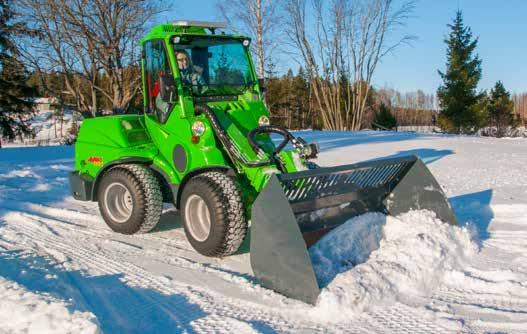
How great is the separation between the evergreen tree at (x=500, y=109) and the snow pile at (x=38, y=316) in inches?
1225

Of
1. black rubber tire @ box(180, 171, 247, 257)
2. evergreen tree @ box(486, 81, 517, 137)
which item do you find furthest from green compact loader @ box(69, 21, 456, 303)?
evergreen tree @ box(486, 81, 517, 137)

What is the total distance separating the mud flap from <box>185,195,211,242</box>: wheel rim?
103 cm

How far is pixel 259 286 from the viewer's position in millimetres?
3949

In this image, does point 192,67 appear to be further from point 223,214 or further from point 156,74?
point 223,214

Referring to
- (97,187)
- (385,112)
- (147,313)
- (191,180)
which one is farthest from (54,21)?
(385,112)

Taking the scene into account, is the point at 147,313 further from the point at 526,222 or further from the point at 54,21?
the point at 54,21

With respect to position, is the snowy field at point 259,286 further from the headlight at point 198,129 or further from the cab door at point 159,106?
the headlight at point 198,129

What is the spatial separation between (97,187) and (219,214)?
7.73 ft

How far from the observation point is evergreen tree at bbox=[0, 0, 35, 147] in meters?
19.3

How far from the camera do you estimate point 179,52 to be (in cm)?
556

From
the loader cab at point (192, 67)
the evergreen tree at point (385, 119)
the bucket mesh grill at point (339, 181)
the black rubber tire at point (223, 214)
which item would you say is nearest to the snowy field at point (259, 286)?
the black rubber tire at point (223, 214)

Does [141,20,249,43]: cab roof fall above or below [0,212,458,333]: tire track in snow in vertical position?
above

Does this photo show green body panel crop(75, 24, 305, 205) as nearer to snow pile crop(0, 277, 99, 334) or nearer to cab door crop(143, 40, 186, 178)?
cab door crop(143, 40, 186, 178)

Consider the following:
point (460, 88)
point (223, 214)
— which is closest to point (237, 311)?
point (223, 214)
